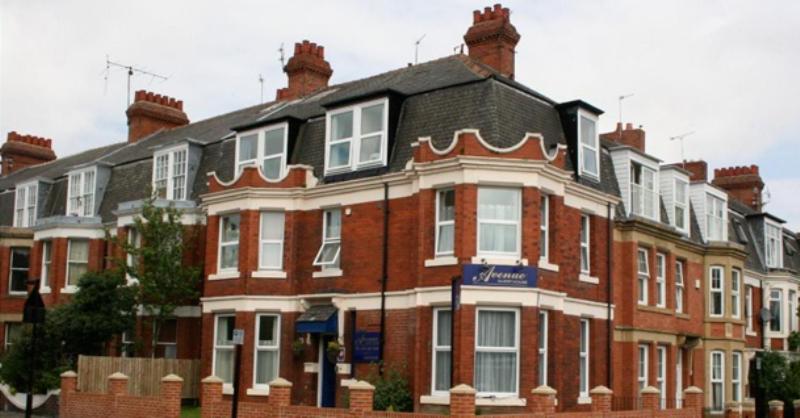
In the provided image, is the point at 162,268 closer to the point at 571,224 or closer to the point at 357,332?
the point at 357,332

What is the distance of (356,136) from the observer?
98.4 ft

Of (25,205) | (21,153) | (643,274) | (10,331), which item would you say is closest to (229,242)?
(643,274)

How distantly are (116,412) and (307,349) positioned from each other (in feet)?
18.6

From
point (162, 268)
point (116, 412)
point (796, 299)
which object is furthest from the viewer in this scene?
point (796, 299)

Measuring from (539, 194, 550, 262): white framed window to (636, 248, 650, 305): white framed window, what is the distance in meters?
5.90

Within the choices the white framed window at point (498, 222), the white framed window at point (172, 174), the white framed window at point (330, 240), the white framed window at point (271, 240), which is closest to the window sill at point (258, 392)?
the white framed window at point (271, 240)

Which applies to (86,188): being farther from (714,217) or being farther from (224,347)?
(714,217)

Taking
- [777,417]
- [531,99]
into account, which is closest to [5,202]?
[531,99]

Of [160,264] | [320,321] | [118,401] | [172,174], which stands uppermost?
[172,174]

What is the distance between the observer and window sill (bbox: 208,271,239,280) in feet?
102

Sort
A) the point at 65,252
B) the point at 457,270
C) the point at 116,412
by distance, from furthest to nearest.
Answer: the point at 65,252, the point at 116,412, the point at 457,270

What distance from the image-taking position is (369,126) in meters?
30.0

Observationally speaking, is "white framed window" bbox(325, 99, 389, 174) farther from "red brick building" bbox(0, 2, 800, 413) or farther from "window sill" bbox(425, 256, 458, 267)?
"window sill" bbox(425, 256, 458, 267)

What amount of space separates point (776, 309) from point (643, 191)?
44.1 ft
